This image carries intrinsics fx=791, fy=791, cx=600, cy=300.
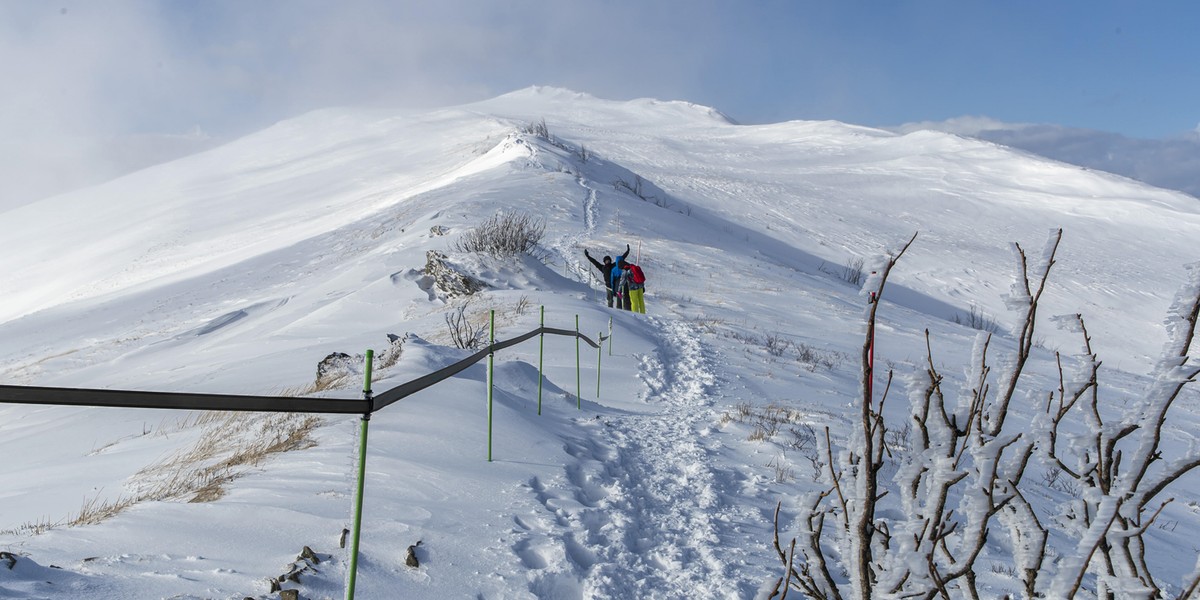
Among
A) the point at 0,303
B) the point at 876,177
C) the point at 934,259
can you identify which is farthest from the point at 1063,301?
the point at 0,303

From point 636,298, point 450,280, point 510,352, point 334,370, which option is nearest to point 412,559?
point 334,370

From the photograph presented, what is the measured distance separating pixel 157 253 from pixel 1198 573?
3242cm

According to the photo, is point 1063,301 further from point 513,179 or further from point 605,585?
point 605,585

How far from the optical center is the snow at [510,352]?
3672mm

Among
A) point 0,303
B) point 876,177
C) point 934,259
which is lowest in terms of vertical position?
point 0,303

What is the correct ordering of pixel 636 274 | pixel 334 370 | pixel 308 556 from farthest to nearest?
pixel 636 274
pixel 334 370
pixel 308 556

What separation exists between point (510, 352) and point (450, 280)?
16.5 feet

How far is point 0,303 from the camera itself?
2695 cm

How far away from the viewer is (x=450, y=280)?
14.7 meters

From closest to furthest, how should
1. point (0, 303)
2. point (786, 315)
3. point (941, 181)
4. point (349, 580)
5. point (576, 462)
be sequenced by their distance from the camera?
point (349, 580) → point (576, 462) → point (786, 315) → point (0, 303) → point (941, 181)

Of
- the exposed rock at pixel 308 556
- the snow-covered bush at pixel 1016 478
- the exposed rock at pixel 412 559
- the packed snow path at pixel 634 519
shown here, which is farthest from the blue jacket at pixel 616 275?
the snow-covered bush at pixel 1016 478

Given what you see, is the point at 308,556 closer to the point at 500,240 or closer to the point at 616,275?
the point at 616,275

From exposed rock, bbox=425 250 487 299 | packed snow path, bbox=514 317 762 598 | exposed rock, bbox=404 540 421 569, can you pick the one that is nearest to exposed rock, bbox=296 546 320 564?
exposed rock, bbox=404 540 421 569

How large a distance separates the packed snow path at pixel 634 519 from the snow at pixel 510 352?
27 mm
